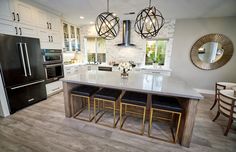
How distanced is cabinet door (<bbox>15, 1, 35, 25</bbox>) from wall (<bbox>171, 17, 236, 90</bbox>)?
466 centimetres

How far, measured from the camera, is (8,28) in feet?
8.04

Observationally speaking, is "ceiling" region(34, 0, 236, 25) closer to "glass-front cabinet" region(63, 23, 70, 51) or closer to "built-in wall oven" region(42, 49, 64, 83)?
"glass-front cabinet" region(63, 23, 70, 51)

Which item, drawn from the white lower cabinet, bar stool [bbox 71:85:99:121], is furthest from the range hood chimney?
the white lower cabinet

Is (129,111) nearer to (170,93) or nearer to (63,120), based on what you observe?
(170,93)

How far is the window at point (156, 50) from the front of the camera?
14.9 feet

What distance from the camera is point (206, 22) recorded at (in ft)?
12.5

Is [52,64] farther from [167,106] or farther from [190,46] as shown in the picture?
[190,46]

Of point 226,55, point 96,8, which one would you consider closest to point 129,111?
point 96,8

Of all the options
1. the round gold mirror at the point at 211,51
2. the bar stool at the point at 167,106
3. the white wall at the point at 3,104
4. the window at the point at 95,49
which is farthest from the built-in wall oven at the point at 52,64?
the round gold mirror at the point at 211,51

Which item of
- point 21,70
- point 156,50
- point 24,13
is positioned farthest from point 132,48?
point 21,70

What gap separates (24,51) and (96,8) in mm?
2221

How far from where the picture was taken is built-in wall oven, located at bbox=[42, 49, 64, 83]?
3.34m

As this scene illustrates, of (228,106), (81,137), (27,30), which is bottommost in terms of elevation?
(81,137)

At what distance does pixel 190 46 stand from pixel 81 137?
452cm
